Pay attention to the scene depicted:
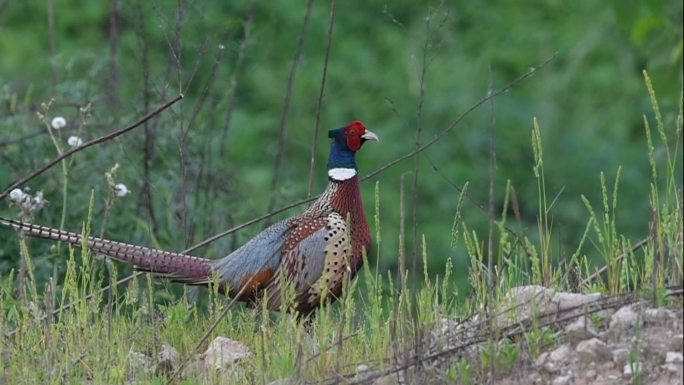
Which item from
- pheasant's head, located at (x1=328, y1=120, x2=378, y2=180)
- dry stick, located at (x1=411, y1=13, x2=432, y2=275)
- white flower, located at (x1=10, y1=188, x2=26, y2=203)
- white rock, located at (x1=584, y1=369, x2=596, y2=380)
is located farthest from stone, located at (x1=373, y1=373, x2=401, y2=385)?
white flower, located at (x1=10, y1=188, x2=26, y2=203)

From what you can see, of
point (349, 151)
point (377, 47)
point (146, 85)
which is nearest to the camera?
point (349, 151)

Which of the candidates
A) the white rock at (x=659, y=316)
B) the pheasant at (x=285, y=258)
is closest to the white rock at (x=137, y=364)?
the pheasant at (x=285, y=258)

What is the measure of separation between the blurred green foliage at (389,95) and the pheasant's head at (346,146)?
173 centimetres

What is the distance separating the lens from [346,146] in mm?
7371

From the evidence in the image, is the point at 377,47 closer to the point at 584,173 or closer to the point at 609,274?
the point at 584,173

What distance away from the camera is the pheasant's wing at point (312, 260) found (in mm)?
6922

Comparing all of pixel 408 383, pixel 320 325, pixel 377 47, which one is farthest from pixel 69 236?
pixel 377 47

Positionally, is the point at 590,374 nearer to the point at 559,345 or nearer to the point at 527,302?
the point at 559,345

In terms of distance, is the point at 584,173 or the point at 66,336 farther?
the point at 584,173

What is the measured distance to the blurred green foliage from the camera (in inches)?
366

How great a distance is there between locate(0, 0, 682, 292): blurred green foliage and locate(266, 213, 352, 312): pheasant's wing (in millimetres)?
1976

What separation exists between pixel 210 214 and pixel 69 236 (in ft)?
7.48

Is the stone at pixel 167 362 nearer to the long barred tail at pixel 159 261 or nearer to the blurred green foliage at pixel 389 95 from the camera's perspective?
the long barred tail at pixel 159 261

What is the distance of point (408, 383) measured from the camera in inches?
207
